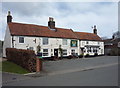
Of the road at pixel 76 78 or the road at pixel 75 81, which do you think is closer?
the road at pixel 75 81

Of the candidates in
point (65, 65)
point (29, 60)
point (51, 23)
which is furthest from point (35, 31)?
point (29, 60)

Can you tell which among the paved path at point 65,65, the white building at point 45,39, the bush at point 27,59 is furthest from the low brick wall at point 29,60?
the white building at point 45,39

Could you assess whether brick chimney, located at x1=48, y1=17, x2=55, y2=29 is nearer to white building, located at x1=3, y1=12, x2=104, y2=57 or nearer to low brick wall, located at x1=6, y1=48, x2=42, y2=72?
white building, located at x1=3, y1=12, x2=104, y2=57

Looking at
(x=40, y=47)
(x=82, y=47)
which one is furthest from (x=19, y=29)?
(x=82, y=47)

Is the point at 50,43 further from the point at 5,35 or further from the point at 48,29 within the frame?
the point at 5,35

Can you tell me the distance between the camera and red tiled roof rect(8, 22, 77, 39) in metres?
30.9

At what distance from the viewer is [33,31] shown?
33.4 m

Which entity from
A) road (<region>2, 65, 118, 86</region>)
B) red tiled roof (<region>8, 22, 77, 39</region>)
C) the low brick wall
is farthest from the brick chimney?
road (<region>2, 65, 118, 86</region>)

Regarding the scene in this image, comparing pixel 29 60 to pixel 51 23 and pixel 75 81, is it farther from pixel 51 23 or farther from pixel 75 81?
pixel 51 23

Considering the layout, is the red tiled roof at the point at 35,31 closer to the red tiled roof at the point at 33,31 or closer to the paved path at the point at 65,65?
the red tiled roof at the point at 33,31

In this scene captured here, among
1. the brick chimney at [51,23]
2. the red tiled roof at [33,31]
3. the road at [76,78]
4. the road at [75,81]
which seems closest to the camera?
the road at [75,81]

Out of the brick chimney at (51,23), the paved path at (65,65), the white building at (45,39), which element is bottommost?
the paved path at (65,65)

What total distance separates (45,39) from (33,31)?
322cm

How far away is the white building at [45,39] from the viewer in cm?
3019
